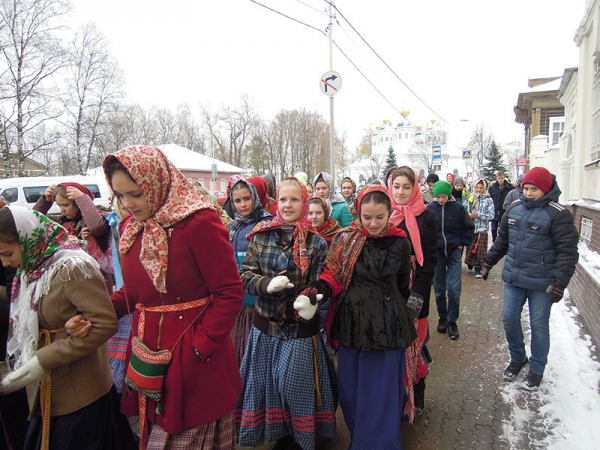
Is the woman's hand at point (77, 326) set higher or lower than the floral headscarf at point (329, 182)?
lower

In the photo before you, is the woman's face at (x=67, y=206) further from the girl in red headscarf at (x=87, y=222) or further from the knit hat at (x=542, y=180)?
the knit hat at (x=542, y=180)

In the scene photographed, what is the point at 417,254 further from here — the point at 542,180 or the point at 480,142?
the point at 480,142

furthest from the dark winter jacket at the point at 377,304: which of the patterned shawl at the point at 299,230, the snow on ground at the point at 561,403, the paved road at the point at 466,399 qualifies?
the snow on ground at the point at 561,403

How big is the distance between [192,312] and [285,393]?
106 cm

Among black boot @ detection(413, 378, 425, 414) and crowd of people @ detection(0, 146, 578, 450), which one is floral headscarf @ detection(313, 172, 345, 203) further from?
black boot @ detection(413, 378, 425, 414)

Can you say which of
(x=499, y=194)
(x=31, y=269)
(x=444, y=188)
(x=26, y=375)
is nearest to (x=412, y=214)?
(x=444, y=188)

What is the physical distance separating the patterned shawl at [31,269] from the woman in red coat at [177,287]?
0.32 m

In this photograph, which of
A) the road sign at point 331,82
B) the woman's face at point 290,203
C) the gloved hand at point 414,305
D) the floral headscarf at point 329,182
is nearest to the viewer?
the woman's face at point 290,203

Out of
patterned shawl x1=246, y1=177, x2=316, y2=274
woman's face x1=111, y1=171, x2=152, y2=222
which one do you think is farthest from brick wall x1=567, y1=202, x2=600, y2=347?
woman's face x1=111, y1=171, x2=152, y2=222

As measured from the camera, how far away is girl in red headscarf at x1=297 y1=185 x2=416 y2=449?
2594 mm

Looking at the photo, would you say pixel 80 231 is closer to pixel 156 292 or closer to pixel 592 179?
pixel 156 292

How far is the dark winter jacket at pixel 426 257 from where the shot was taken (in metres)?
3.15

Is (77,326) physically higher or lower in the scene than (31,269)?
lower

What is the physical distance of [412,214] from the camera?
3414mm
